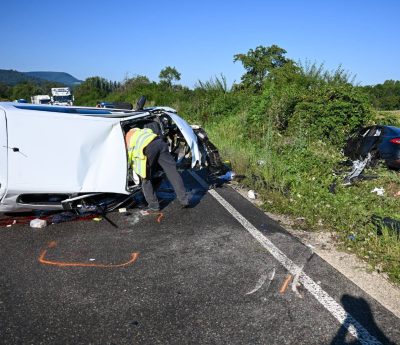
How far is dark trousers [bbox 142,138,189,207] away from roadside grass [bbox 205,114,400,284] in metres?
1.48

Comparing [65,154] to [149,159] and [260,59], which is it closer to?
[149,159]

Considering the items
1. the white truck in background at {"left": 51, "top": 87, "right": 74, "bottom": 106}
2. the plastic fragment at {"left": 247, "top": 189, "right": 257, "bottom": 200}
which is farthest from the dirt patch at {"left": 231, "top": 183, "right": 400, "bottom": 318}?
the white truck in background at {"left": 51, "top": 87, "right": 74, "bottom": 106}

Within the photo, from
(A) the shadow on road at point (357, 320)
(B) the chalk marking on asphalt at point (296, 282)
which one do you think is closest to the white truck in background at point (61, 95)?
(B) the chalk marking on asphalt at point (296, 282)

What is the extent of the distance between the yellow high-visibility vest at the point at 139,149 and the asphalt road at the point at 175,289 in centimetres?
88

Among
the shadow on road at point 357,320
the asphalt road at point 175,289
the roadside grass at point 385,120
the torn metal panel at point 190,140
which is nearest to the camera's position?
the shadow on road at point 357,320

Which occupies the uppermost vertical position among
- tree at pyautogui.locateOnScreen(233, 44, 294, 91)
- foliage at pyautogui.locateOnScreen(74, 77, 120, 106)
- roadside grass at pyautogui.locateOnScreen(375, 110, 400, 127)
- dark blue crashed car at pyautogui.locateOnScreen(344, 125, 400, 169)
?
tree at pyautogui.locateOnScreen(233, 44, 294, 91)

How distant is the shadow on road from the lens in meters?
2.74

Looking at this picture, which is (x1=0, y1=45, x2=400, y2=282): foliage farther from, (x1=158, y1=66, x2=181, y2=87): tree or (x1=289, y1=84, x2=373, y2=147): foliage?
(x1=158, y1=66, x2=181, y2=87): tree

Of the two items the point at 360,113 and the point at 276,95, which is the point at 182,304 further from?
the point at 276,95

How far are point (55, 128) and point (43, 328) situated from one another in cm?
271

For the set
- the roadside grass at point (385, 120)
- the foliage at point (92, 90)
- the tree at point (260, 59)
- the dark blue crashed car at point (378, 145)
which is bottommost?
the foliage at point (92, 90)

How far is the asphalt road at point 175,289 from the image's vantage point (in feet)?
9.34

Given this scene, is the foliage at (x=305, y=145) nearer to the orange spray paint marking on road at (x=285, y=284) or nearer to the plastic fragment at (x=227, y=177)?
the plastic fragment at (x=227, y=177)

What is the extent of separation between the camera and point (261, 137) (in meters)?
11.9
